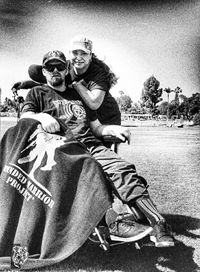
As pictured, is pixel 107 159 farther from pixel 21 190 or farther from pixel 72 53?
pixel 72 53

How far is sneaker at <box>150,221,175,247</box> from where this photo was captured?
203 centimetres

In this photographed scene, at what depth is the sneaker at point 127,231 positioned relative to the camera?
217cm

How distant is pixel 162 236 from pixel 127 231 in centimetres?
26

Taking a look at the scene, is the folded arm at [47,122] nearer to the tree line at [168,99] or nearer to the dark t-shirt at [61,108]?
the dark t-shirt at [61,108]

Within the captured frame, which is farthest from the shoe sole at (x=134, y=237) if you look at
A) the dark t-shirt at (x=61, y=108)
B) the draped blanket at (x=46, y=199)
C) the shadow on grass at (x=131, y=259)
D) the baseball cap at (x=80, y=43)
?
the baseball cap at (x=80, y=43)

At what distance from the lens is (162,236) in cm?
206

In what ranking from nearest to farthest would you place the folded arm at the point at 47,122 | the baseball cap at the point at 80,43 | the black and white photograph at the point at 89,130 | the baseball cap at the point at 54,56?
the black and white photograph at the point at 89,130 < the folded arm at the point at 47,122 < the baseball cap at the point at 54,56 < the baseball cap at the point at 80,43

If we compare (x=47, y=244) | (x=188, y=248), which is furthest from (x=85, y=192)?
(x=188, y=248)

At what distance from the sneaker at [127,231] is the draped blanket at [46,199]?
0.25 meters

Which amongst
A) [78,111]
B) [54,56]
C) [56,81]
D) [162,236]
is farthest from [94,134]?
[162,236]

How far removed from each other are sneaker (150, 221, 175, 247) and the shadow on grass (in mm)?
194

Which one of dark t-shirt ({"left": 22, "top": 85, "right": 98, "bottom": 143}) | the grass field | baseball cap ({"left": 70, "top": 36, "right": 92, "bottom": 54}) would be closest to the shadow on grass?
the grass field

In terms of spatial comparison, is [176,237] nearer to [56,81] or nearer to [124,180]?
[124,180]

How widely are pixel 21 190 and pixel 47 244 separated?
0.35 metres
